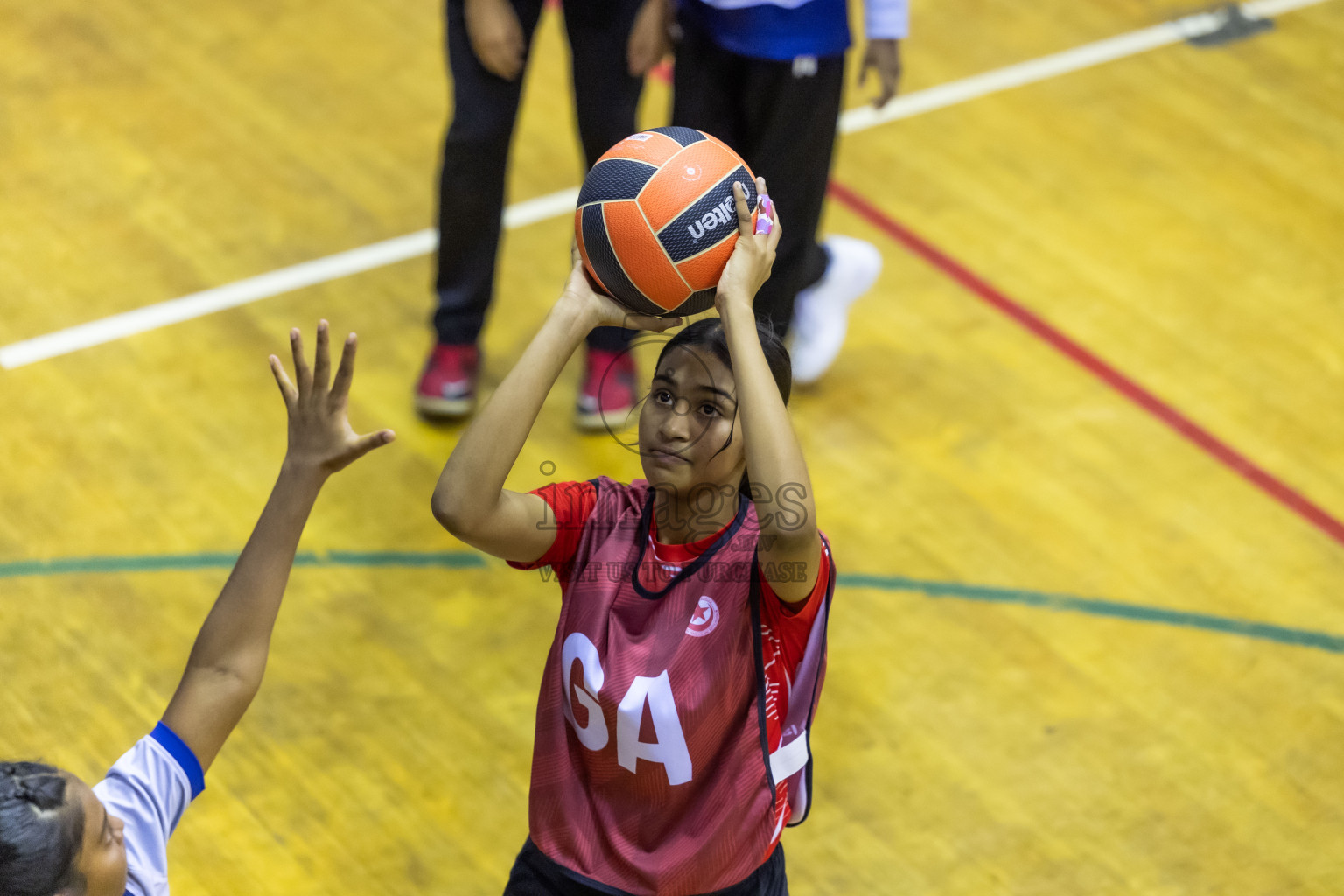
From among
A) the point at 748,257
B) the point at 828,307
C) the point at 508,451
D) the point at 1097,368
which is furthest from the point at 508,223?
the point at 508,451

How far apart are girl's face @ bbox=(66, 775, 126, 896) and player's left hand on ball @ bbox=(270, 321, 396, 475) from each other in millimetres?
470

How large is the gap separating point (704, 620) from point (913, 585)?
1.61m

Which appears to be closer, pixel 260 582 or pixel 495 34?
pixel 260 582

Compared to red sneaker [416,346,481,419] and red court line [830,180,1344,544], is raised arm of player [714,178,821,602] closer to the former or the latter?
red sneaker [416,346,481,419]

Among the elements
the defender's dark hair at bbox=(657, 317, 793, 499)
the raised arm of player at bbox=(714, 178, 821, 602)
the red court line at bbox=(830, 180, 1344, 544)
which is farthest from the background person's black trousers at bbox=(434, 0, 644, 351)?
the raised arm of player at bbox=(714, 178, 821, 602)

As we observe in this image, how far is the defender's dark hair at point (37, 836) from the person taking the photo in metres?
1.57

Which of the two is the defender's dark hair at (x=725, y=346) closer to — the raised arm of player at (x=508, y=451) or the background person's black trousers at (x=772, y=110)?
the raised arm of player at (x=508, y=451)

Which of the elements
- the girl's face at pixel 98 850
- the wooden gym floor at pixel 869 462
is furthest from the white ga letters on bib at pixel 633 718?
the wooden gym floor at pixel 869 462

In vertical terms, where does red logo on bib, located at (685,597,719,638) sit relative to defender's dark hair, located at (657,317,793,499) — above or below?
below

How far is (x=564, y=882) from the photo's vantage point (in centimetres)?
211

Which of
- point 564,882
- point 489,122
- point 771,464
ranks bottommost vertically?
point 564,882

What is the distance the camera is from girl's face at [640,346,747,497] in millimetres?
2027

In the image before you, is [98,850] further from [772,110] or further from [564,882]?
[772,110]

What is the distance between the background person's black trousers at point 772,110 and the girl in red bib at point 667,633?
1.45 meters
